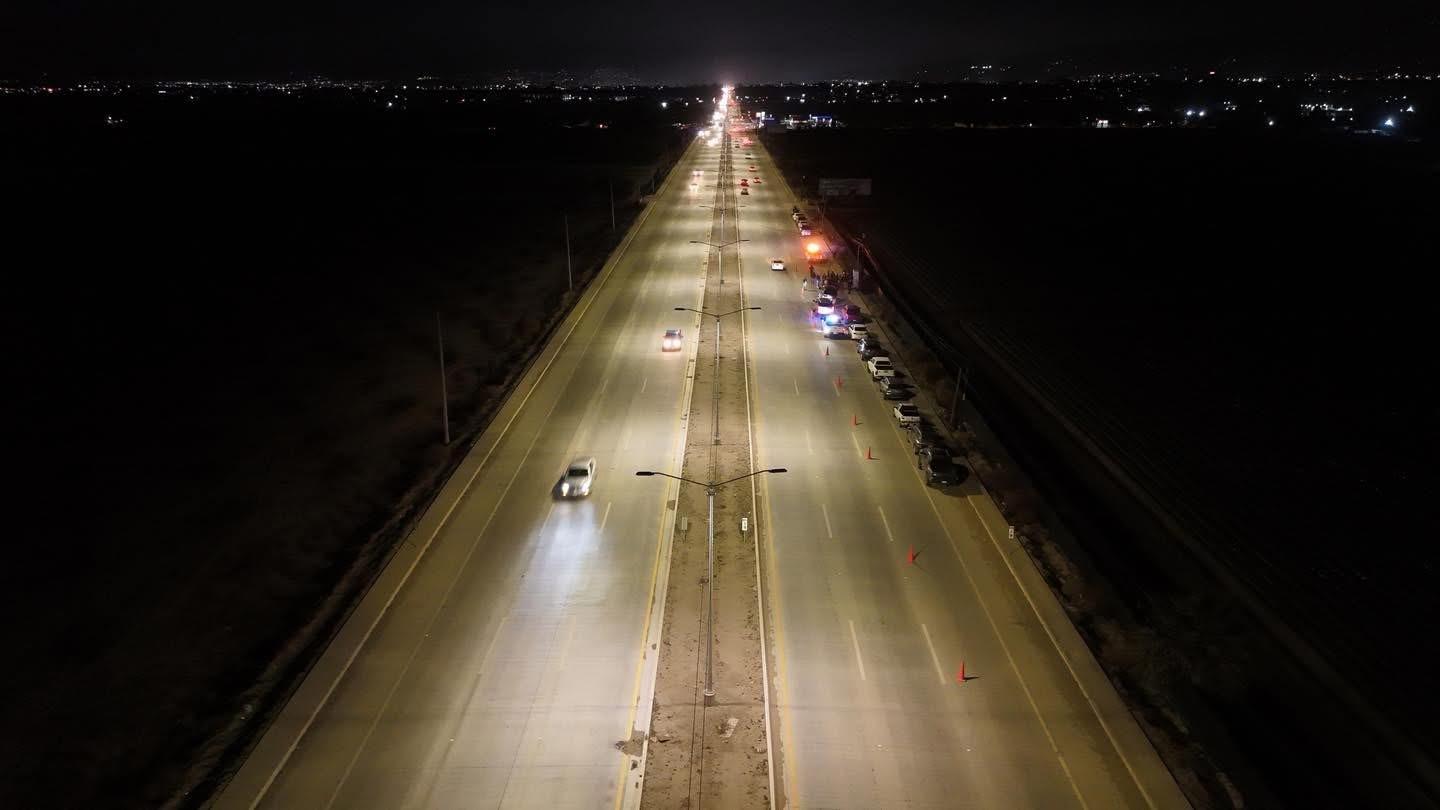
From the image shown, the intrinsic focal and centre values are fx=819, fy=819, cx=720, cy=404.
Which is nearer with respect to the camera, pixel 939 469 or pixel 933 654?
pixel 933 654

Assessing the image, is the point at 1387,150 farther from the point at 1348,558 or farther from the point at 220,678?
the point at 220,678

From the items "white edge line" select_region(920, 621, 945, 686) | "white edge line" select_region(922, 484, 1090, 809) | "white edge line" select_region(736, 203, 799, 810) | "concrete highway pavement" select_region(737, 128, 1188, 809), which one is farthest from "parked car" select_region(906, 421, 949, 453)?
"white edge line" select_region(920, 621, 945, 686)

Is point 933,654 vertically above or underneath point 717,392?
underneath

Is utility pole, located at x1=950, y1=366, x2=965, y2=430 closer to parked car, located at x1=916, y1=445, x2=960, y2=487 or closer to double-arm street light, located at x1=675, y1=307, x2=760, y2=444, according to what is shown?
parked car, located at x1=916, y1=445, x2=960, y2=487

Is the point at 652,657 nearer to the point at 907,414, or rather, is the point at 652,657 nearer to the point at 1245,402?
the point at 907,414

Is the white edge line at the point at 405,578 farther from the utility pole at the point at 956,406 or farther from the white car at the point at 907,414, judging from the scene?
the utility pole at the point at 956,406

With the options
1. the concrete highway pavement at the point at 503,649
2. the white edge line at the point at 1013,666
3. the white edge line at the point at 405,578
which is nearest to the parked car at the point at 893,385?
the concrete highway pavement at the point at 503,649

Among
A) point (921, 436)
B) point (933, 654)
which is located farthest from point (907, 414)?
point (933, 654)
